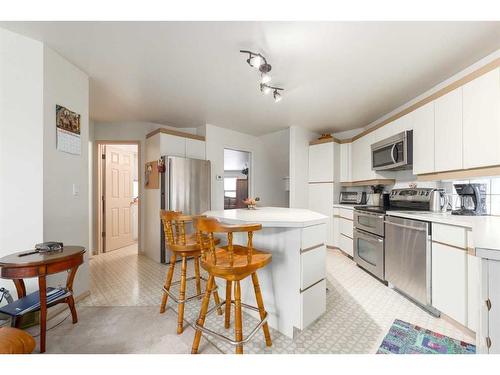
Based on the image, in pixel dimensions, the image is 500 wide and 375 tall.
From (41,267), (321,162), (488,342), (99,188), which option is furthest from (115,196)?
(488,342)

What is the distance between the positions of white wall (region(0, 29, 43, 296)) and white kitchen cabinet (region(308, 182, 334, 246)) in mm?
3804

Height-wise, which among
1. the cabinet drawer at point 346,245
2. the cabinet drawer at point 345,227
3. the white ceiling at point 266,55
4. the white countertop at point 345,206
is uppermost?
the white ceiling at point 266,55

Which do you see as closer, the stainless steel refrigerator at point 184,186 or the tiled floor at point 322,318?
the tiled floor at point 322,318

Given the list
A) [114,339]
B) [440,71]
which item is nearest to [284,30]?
[440,71]

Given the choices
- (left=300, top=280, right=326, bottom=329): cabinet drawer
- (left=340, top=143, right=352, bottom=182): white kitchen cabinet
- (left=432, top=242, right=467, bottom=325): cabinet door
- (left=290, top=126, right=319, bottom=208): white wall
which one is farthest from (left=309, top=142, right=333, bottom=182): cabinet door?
(left=300, top=280, right=326, bottom=329): cabinet drawer

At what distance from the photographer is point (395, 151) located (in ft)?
8.83

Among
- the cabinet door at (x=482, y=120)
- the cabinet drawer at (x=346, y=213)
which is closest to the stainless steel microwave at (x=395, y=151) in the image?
the cabinet door at (x=482, y=120)

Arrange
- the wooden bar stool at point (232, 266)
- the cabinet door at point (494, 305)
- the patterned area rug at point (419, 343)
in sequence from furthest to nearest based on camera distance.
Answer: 1. the patterned area rug at point (419, 343)
2. the wooden bar stool at point (232, 266)
3. the cabinet door at point (494, 305)

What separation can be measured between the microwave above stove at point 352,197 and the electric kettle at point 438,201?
1.48 metres

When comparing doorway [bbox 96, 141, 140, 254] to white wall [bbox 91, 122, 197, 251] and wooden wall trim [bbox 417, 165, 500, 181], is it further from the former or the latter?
wooden wall trim [bbox 417, 165, 500, 181]

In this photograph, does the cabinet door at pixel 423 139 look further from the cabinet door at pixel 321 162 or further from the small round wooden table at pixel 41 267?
the small round wooden table at pixel 41 267

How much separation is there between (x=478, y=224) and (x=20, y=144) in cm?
346

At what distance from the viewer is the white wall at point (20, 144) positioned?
1.66 m
